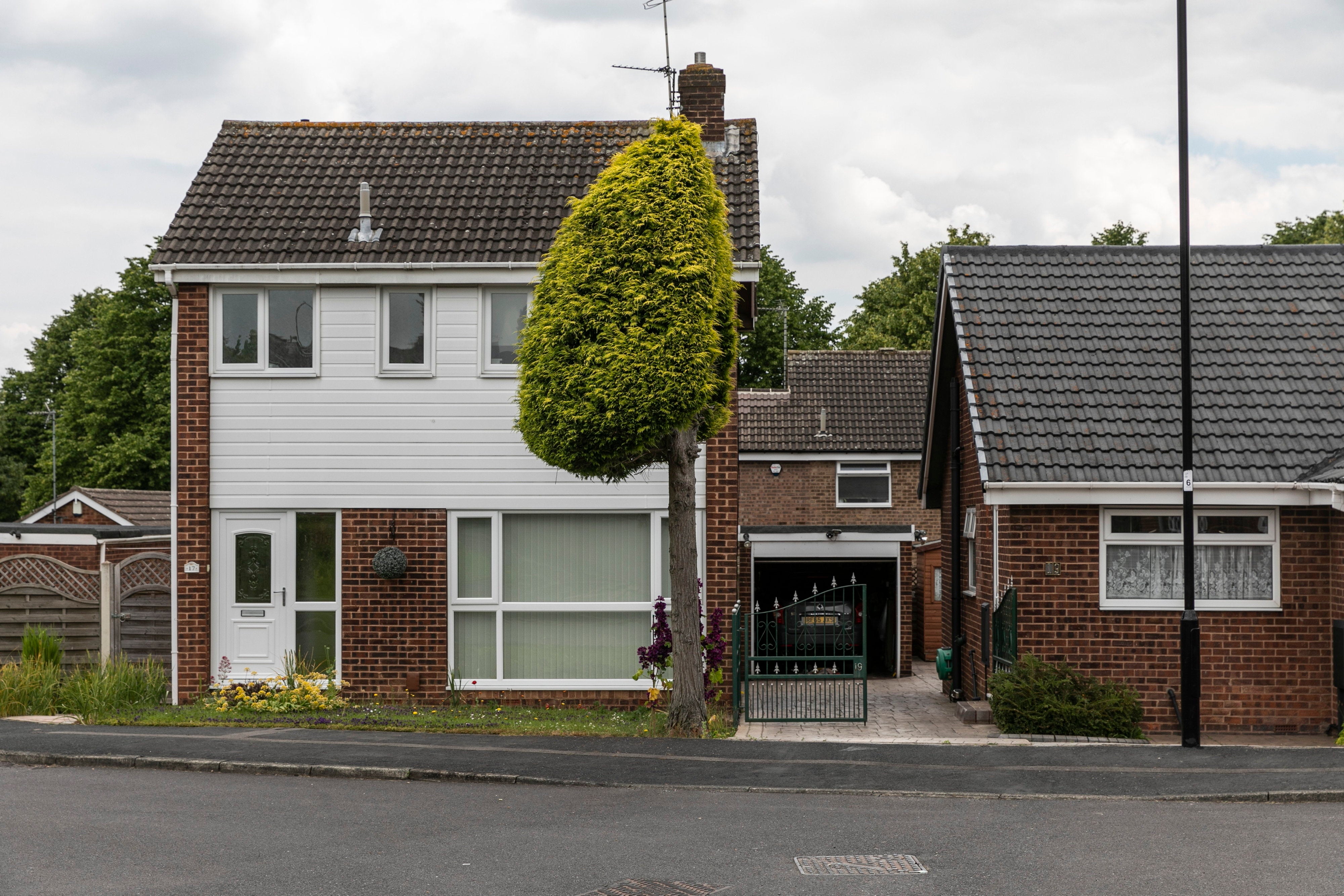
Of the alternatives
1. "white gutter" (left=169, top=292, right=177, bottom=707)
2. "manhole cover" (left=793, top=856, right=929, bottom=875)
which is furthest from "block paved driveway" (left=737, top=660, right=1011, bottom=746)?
"white gutter" (left=169, top=292, right=177, bottom=707)

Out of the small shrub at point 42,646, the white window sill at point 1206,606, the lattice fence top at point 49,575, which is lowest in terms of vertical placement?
the small shrub at point 42,646

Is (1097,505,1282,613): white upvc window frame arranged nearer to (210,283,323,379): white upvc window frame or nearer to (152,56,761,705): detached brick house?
(152,56,761,705): detached brick house

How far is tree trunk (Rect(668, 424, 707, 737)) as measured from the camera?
1329cm

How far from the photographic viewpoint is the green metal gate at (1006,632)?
14.0 metres

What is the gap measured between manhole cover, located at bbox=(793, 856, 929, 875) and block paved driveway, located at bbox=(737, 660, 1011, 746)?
4769 mm

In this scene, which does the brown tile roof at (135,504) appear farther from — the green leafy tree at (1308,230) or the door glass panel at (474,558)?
the green leafy tree at (1308,230)

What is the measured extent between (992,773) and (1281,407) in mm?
6471

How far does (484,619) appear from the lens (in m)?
15.8

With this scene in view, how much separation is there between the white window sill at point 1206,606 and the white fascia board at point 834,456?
15.9 metres

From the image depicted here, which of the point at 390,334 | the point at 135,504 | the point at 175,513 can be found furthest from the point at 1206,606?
the point at 135,504

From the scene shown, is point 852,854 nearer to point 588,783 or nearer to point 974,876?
point 974,876

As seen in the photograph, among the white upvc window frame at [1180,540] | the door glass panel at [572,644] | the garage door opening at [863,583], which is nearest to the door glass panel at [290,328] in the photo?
the door glass panel at [572,644]

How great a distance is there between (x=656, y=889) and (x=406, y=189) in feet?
38.3

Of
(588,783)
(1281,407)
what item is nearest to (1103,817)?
(588,783)
